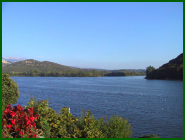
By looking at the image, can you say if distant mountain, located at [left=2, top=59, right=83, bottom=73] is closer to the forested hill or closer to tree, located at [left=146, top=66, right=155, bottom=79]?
tree, located at [left=146, top=66, right=155, bottom=79]

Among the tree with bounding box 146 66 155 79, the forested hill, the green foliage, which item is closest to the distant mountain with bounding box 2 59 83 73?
the tree with bounding box 146 66 155 79

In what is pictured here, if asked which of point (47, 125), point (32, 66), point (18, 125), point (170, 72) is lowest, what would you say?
point (47, 125)

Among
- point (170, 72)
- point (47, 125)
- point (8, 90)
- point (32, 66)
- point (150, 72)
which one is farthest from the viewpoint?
point (32, 66)

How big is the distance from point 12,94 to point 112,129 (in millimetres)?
13719

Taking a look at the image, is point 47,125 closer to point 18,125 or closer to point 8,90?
point 18,125

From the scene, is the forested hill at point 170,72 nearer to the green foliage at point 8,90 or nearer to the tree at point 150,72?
the tree at point 150,72

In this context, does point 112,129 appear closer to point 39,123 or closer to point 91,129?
point 91,129

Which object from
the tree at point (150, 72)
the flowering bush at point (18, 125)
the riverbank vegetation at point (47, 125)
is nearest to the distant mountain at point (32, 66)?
the tree at point (150, 72)

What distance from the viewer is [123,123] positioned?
7.62 meters

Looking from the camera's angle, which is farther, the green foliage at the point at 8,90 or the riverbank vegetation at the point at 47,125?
the green foliage at the point at 8,90

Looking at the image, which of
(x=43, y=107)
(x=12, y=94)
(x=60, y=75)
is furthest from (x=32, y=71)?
(x=43, y=107)

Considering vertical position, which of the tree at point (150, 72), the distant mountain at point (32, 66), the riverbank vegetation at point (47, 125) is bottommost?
the riverbank vegetation at point (47, 125)

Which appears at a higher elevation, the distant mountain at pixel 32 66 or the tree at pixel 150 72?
the distant mountain at pixel 32 66

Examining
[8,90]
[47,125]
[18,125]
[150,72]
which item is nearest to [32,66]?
[150,72]
